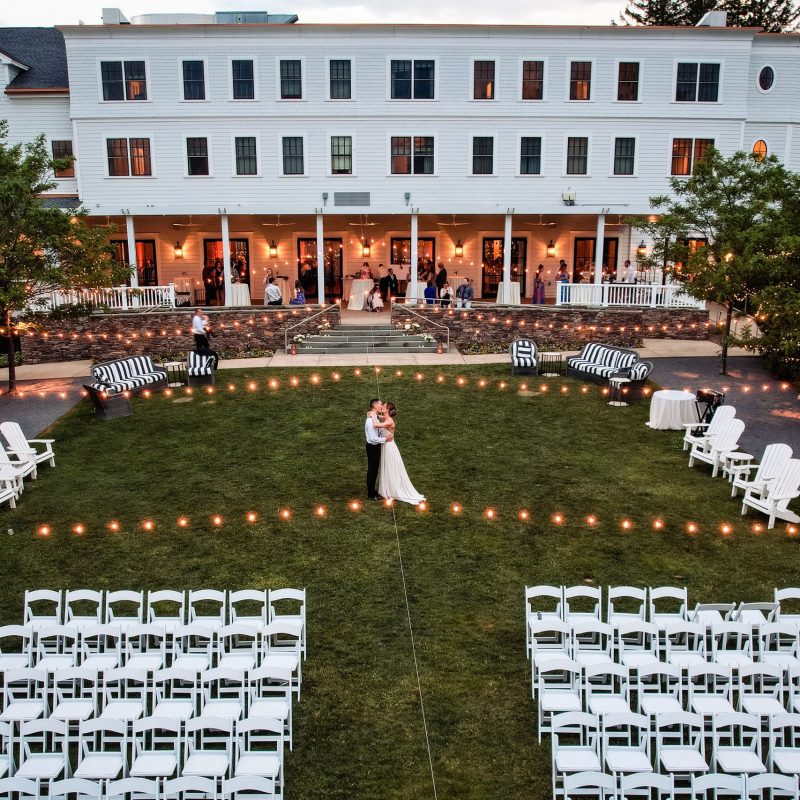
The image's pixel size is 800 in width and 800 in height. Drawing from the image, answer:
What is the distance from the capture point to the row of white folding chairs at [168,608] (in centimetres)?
891

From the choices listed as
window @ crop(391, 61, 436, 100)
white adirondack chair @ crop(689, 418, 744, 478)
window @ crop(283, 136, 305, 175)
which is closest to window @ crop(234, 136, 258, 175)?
window @ crop(283, 136, 305, 175)

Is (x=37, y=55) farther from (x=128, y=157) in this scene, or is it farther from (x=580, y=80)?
(x=580, y=80)

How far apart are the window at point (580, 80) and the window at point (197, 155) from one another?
44.6 ft

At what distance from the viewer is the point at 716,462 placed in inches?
581

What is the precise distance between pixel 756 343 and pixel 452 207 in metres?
14.8

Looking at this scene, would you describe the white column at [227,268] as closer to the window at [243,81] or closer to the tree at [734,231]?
the window at [243,81]

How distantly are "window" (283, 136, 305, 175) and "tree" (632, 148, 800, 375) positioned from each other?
13.2 metres

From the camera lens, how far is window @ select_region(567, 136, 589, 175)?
30.7m

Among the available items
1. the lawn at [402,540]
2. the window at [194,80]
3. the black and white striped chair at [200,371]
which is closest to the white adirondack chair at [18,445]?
the lawn at [402,540]

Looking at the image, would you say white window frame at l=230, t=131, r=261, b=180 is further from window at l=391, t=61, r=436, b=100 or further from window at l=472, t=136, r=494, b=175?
window at l=472, t=136, r=494, b=175

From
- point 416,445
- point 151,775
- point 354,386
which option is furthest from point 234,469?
point 151,775

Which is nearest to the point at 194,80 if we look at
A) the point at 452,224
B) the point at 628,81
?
the point at 452,224

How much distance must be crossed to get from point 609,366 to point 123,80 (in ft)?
67.0

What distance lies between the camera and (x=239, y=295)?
99.7 feet
